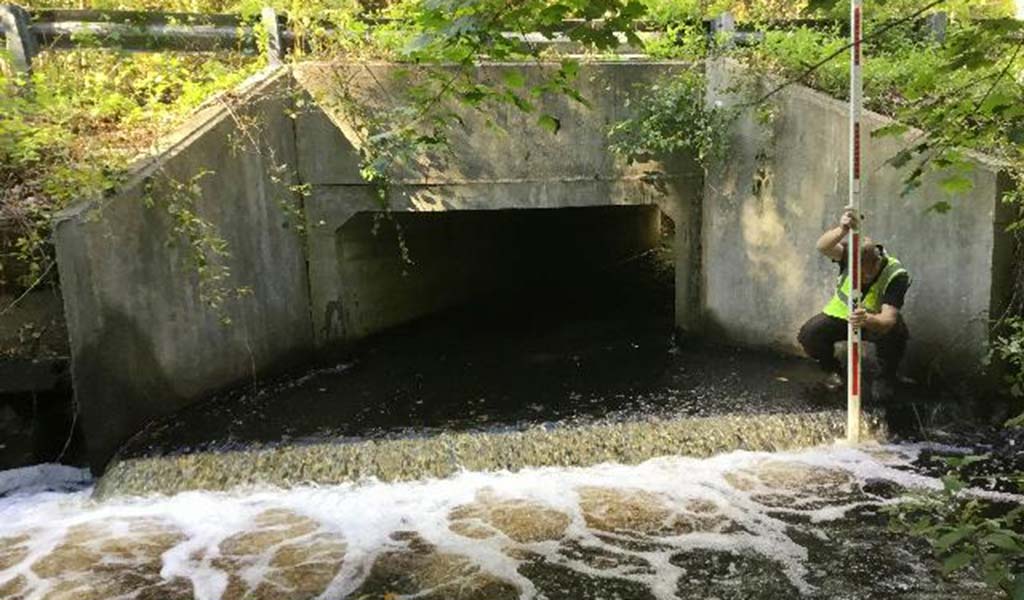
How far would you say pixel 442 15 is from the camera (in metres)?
2.10

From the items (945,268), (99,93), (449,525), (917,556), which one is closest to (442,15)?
(449,525)

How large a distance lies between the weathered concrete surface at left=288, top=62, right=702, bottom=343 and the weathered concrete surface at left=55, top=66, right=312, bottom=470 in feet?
0.84

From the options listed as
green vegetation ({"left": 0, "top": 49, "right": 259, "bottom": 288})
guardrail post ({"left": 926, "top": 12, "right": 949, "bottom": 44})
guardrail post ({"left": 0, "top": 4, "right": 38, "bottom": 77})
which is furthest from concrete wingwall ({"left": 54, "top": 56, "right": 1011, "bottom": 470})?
guardrail post ({"left": 926, "top": 12, "right": 949, "bottom": 44})

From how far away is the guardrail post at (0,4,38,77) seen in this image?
6.91 m

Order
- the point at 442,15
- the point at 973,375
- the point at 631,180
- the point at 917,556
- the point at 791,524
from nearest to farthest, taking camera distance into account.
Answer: the point at 442,15
the point at 917,556
the point at 791,524
the point at 973,375
the point at 631,180

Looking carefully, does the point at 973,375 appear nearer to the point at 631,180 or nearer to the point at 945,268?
the point at 945,268

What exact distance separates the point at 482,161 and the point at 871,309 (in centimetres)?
389

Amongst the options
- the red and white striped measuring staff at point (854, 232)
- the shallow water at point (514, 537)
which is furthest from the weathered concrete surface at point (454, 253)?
the red and white striped measuring staff at point (854, 232)

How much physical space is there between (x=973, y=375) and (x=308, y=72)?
6.47 metres

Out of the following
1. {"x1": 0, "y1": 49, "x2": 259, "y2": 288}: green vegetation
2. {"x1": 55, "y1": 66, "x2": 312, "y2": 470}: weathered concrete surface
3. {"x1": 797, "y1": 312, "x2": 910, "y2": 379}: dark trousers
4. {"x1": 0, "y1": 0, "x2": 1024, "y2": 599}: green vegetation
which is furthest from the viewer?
{"x1": 797, "y1": 312, "x2": 910, "y2": 379}: dark trousers

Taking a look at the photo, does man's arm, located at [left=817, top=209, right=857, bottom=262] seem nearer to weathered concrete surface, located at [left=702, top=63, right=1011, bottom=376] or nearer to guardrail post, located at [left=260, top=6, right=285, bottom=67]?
weathered concrete surface, located at [left=702, top=63, right=1011, bottom=376]

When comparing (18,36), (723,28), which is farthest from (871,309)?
(18,36)

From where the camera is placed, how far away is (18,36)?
6957mm

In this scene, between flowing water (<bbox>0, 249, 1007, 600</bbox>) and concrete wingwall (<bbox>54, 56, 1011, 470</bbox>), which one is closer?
flowing water (<bbox>0, 249, 1007, 600</bbox>)
